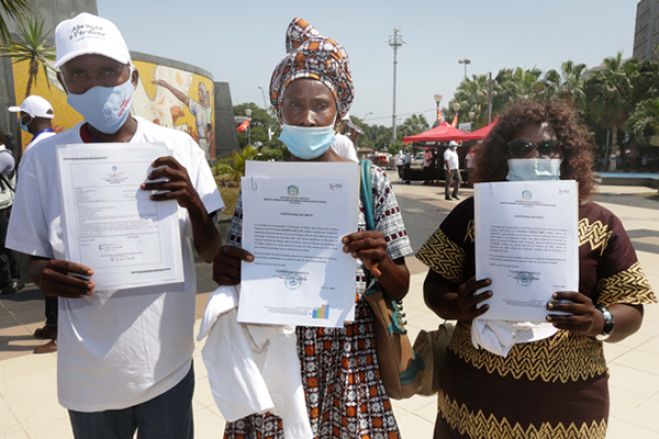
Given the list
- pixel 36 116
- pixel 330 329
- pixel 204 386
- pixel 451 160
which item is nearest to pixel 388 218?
pixel 330 329

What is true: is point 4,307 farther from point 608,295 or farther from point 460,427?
point 608,295

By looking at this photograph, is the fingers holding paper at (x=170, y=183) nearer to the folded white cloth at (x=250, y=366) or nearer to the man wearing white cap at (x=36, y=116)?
the folded white cloth at (x=250, y=366)

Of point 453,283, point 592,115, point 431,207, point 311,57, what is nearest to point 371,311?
point 453,283

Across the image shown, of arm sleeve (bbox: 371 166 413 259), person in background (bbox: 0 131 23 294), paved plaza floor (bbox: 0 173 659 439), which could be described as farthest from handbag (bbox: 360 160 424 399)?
person in background (bbox: 0 131 23 294)

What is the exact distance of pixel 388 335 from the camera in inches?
58.0

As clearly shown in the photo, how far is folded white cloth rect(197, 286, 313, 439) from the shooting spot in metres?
1.38

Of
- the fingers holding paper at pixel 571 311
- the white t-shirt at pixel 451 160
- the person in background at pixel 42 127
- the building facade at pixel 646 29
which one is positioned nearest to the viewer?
the fingers holding paper at pixel 571 311

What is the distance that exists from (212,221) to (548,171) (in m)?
1.15

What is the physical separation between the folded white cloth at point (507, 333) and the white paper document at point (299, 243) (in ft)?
1.49

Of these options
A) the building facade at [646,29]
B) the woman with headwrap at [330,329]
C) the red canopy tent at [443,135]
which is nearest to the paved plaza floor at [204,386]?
the woman with headwrap at [330,329]

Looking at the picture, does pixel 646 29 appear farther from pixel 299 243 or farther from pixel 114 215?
pixel 114 215

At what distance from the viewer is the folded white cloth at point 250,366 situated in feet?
4.52

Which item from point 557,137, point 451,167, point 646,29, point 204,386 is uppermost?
point 646,29

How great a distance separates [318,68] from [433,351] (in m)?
1.15
